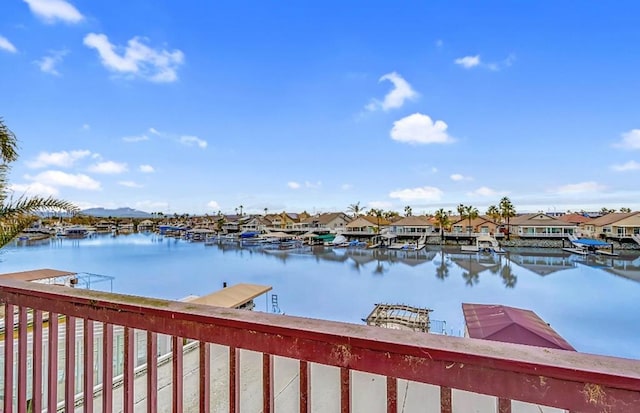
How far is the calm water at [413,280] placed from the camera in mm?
14266

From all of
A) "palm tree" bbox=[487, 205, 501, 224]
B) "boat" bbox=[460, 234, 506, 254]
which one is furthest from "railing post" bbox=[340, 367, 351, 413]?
"palm tree" bbox=[487, 205, 501, 224]

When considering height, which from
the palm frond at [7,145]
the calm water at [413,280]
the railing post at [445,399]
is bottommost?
the calm water at [413,280]

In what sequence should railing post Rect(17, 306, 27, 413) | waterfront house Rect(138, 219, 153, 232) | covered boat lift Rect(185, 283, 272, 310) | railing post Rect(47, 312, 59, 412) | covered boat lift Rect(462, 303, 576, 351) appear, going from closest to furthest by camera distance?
railing post Rect(47, 312, 59, 412)
railing post Rect(17, 306, 27, 413)
covered boat lift Rect(462, 303, 576, 351)
covered boat lift Rect(185, 283, 272, 310)
waterfront house Rect(138, 219, 153, 232)

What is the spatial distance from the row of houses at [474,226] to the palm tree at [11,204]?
129ft

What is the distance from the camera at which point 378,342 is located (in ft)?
2.20

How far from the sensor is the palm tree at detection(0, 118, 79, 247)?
3139 millimetres

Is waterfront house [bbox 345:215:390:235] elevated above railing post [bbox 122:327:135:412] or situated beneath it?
situated beneath

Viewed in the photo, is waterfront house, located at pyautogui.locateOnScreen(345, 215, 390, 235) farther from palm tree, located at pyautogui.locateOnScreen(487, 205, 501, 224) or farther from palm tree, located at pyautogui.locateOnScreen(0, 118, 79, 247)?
palm tree, located at pyautogui.locateOnScreen(0, 118, 79, 247)

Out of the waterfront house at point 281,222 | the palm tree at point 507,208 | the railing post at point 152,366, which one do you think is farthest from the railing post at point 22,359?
the waterfront house at point 281,222

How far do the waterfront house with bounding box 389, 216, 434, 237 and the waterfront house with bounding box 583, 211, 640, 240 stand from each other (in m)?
17.2

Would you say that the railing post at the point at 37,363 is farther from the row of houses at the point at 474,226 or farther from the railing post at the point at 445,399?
the row of houses at the point at 474,226

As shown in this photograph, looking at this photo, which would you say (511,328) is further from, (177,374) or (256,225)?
(256,225)

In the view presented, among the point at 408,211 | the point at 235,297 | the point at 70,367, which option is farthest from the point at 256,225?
the point at 70,367

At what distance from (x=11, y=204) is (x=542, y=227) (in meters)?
41.3
